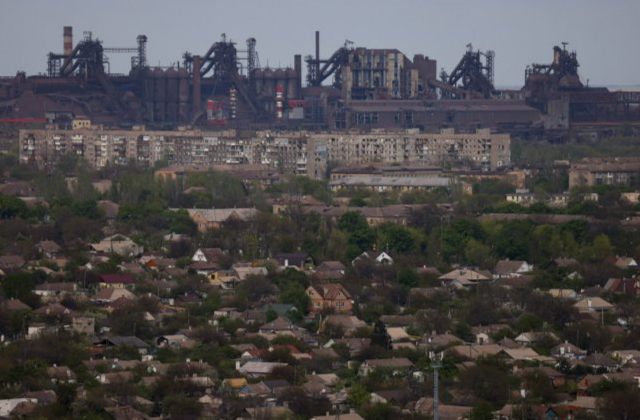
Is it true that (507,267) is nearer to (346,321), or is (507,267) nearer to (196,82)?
(346,321)

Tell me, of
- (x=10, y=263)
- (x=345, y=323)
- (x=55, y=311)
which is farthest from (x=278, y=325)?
(x=10, y=263)

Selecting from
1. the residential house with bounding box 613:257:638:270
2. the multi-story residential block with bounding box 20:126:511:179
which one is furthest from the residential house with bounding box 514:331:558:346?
the multi-story residential block with bounding box 20:126:511:179

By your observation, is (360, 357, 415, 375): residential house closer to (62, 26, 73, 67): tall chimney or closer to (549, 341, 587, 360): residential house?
(549, 341, 587, 360): residential house

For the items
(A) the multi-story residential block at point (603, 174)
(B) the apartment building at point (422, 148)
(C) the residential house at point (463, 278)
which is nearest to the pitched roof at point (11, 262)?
(C) the residential house at point (463, 278)

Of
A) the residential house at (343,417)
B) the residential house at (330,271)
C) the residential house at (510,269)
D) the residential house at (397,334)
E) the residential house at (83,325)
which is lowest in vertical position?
the residential house at (510,269)

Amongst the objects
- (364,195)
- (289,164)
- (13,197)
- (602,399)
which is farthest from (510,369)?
(289,164)

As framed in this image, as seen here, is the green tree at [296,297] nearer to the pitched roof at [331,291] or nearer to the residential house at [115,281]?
the pitched roof at [331,291]

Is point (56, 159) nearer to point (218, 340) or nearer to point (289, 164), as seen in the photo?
point (289, 164)
